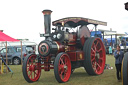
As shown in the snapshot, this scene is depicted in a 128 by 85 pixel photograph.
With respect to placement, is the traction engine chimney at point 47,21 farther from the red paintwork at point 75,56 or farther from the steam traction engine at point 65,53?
the red paintwork at point 75,56

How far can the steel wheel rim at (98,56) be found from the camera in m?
7.42

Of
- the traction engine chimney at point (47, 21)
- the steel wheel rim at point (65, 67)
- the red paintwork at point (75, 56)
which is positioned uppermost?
the traction engine chimney at point (47, 21)

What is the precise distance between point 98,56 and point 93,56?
1.52 ft

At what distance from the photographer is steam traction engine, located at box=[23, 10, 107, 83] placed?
6.21 m

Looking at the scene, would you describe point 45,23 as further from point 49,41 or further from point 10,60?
point 10,60

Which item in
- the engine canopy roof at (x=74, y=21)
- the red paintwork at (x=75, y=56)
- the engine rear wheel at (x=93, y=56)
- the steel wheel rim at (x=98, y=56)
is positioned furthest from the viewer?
the steel wheel rim at (x=98, y=56)

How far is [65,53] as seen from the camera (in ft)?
20.4

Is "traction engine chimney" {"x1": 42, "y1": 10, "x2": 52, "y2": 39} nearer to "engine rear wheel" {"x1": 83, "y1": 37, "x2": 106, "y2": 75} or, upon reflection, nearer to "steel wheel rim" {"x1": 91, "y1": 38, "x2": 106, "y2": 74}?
"engine rear wheel" {"x1": 83, "y1": 37, "x2": 106, "y2": 75}

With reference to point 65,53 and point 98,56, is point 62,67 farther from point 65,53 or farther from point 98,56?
point 98,56

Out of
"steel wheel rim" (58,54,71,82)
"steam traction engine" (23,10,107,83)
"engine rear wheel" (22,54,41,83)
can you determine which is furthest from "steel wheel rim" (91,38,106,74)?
"engine rear wheel" (22,54,41,83)

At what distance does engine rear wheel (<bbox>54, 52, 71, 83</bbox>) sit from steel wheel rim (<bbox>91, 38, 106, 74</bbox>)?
1.38m

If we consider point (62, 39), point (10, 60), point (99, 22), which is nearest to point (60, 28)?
point (62, 39)

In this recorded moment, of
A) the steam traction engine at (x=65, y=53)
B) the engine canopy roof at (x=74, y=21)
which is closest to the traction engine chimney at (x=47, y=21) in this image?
the steam traction engine at (x=65, y=53)

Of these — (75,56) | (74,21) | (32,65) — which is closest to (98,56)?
(75,56)
